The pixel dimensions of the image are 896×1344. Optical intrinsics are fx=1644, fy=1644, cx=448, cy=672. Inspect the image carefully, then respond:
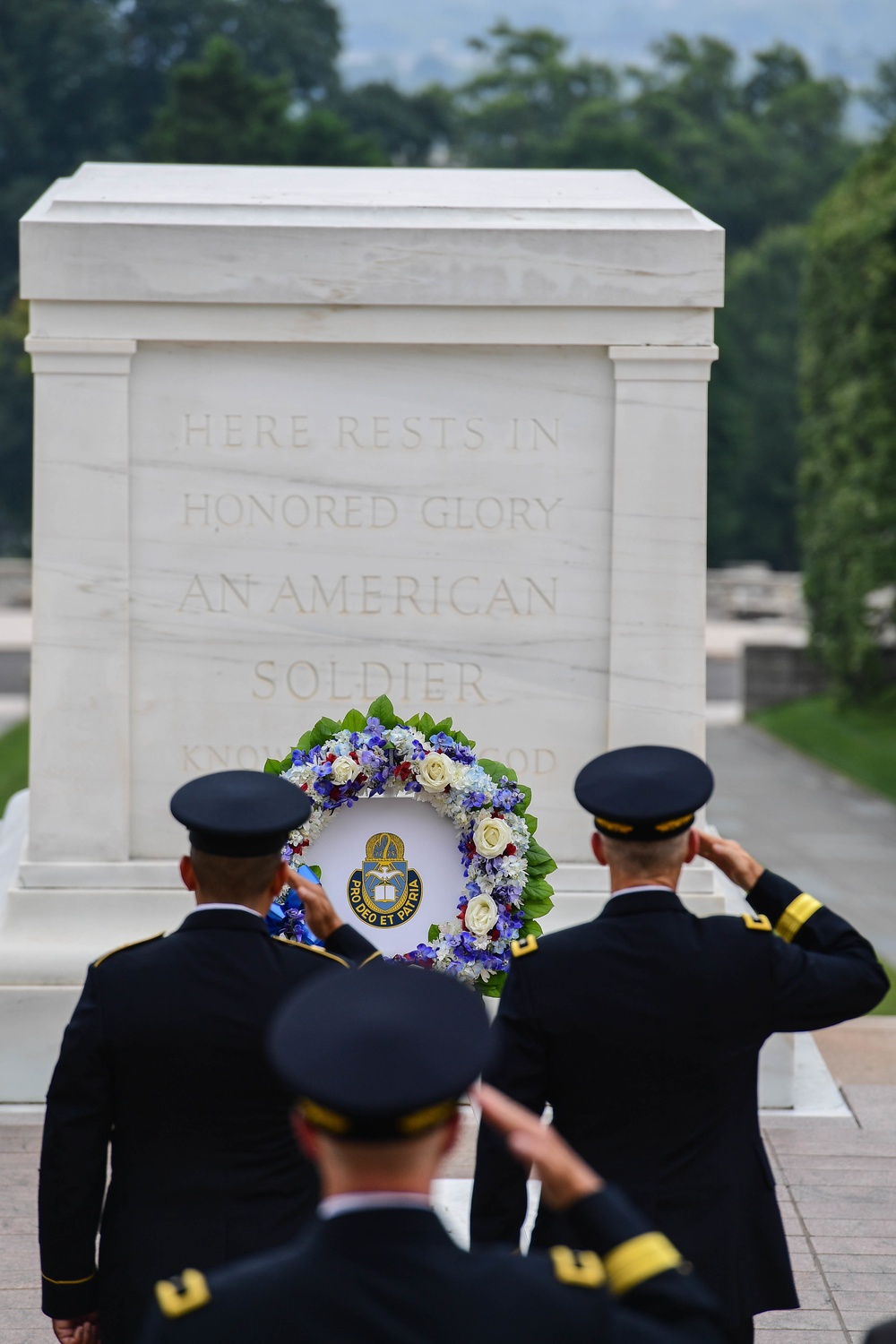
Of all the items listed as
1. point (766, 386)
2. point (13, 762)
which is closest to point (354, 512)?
point (13, 762)

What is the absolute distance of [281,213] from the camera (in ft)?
19.5

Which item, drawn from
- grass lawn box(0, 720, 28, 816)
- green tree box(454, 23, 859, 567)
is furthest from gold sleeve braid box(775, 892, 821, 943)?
green tree box(454, 23, 859, 567)

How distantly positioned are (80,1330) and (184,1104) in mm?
558

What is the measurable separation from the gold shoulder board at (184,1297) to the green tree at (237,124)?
4222 cm

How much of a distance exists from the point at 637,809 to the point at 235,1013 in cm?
79

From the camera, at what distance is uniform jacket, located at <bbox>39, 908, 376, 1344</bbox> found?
2840mm

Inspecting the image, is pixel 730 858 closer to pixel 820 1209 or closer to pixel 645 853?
pixel 645 853

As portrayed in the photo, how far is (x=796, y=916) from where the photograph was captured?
3143mm

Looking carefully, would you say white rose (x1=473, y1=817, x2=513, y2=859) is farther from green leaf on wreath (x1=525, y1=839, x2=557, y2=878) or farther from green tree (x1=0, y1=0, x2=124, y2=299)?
green tree (x1=0, y1=0, x2=124, y2=299)

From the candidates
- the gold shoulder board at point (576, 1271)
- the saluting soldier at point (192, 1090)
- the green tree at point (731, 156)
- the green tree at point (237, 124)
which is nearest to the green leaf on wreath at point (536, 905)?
the saluting soldier at point (192, 1090)

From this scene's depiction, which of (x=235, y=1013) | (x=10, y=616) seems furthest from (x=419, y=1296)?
(x=10, y=616)

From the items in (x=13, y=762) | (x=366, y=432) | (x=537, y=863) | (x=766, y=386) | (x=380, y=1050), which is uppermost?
(x=766, y=386)

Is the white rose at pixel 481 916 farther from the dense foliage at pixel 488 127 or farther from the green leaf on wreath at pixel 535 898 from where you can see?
the dense foliage at pixel 488 127

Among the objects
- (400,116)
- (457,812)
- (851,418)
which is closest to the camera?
(457,812)
